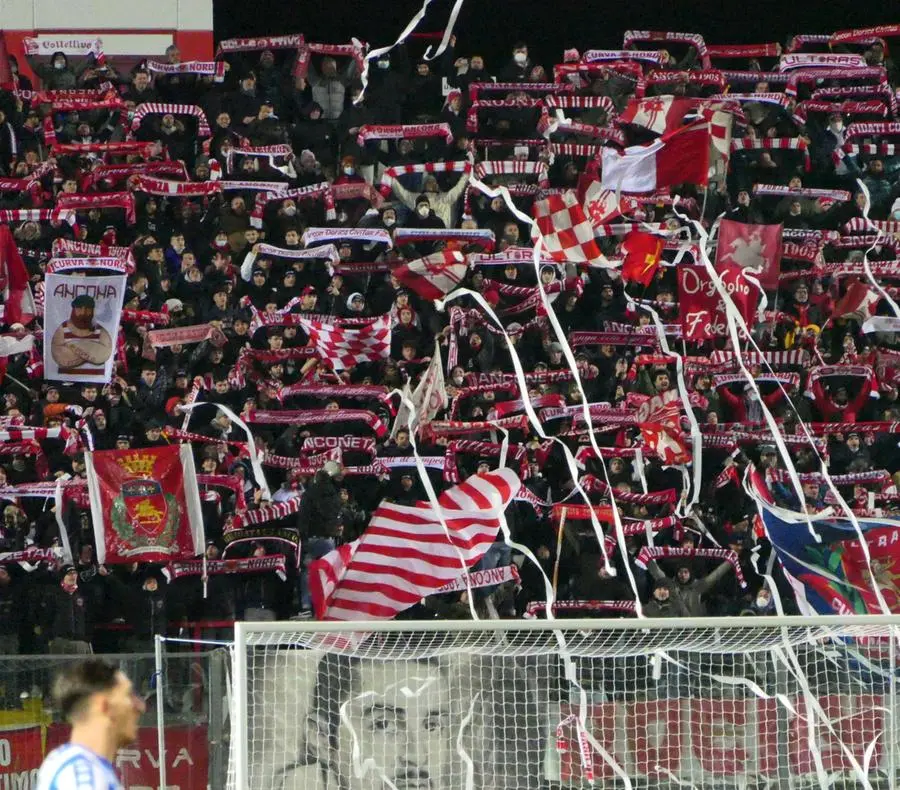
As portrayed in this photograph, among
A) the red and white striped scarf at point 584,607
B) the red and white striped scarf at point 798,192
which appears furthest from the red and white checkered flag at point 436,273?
the red and white striped scarf at point 798,192

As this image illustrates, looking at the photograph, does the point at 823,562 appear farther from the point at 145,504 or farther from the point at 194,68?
the point at 194,68

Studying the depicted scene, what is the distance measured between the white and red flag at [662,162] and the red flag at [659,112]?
1.60 ft

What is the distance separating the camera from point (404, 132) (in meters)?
19.5

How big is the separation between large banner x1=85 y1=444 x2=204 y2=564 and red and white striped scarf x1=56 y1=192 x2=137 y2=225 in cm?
372

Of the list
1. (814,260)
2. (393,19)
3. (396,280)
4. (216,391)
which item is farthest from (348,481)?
(393,19)

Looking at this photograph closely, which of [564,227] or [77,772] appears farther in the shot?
[564,227]

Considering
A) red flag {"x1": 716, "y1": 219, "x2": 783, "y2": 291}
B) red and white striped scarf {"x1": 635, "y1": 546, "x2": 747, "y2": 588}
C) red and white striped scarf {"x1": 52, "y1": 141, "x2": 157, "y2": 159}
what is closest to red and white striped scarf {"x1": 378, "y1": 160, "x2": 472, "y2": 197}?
red and white striped scarf {"x1": 52, "y1": 141, "x2": 157, "y2": 159}

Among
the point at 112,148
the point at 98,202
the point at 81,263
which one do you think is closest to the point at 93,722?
the point at 81,263

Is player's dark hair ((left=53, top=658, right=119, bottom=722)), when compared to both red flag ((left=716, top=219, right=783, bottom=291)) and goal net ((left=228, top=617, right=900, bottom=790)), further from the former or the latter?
red flag ((left=716, top=219, right=783, bottom=291))

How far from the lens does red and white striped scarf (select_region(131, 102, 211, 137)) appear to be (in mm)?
19141

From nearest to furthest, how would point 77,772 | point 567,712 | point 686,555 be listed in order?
point 77,772
point 567,712
point 686,555

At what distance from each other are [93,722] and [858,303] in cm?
1506

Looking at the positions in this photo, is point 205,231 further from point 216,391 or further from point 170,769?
point 170,769

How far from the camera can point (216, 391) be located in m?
16.9
